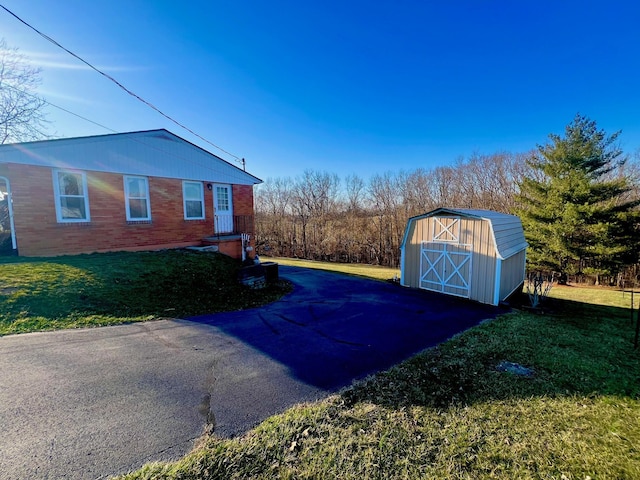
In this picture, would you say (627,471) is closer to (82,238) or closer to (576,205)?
(82,238)

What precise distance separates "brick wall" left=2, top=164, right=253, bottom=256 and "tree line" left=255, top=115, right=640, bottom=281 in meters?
15.2

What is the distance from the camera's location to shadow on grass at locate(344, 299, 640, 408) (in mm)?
3561

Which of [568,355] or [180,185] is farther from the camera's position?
[180,185]

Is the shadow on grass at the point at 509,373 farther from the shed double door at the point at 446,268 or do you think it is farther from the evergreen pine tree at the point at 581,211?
the evergreen pine tree at the point at 581,211

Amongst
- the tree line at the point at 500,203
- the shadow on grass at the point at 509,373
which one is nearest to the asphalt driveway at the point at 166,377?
the shadow on grass at the point at 509,373

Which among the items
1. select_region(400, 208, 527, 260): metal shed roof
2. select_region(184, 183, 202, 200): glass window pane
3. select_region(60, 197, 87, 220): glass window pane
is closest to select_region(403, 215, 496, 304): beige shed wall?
select_region(400, 208, 527, 260): metal shed roof

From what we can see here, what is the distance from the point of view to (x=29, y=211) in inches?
324

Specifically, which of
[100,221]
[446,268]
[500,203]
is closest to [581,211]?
[500,203]

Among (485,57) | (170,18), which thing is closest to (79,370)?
(170,18)

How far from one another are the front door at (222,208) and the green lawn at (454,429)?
10891 mm

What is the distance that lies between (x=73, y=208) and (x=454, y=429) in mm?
12037

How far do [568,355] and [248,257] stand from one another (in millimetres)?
11694

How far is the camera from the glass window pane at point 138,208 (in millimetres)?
10273

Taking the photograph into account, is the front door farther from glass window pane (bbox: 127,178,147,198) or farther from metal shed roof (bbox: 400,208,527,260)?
metal shed roof (bbox: 400,208,527,260)
